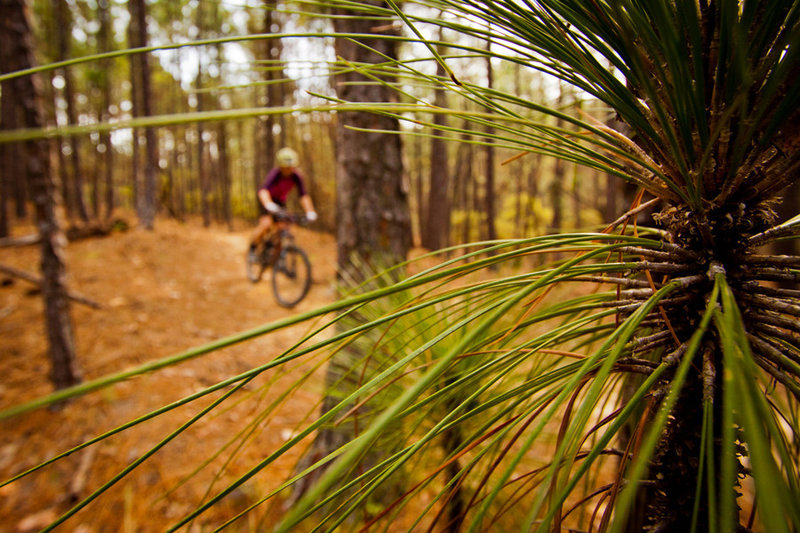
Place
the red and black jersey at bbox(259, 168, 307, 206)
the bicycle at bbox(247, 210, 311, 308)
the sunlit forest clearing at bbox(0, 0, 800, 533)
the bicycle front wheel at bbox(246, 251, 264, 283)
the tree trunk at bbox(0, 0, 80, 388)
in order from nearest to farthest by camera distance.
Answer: the sunlit forest clearing at bbox(0, 0, 800, 533)
the tree trunk at bbox(0, 0, 80, 388)
the red and black jersey at bbox(259, 168, 307, 206)
the bicycle at bbox(247, 210, 311, 308)
the bicycle front wheel at bbox(246, 251, 264, 283)

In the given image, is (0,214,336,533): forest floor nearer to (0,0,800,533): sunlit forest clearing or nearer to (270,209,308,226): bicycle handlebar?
(0,0,800,533): sunlit forest clearing

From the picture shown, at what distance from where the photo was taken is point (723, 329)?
0.36 metres

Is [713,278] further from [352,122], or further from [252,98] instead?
[252,98]

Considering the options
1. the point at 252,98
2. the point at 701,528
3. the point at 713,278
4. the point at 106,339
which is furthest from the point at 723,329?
the point at 252,98

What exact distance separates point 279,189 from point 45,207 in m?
2.69

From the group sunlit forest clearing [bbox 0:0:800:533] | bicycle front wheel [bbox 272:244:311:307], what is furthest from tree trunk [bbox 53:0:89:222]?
bicycle front wheel [bbox 272:244:311:307]

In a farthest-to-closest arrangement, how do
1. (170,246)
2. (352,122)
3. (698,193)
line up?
(170,246) < (352,122) < (698,193)

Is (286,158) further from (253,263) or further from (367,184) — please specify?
(367,184)

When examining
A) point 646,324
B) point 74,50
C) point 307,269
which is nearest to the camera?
point 646,324

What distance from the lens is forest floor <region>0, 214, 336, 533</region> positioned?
2.23 metres

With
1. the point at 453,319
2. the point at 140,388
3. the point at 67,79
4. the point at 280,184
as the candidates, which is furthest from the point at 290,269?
the point at 67,79

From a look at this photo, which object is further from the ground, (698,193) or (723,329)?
(698,193)

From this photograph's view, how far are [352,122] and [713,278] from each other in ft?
6.70

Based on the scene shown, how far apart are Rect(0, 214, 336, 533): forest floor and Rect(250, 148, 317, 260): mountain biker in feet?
3.74
